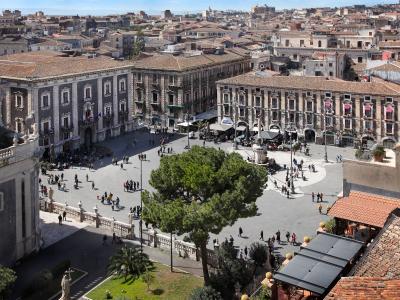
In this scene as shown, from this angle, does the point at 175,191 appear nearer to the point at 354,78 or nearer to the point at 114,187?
the point at 114,187

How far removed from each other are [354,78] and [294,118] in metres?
20.5

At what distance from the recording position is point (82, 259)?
3778cm

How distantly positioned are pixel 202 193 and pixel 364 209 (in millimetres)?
10645

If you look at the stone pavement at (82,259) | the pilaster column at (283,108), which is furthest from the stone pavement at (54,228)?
the pilaster column at (283,108)

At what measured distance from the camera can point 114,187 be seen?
56.7m

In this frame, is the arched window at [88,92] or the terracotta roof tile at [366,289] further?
the arched window at [88,92]

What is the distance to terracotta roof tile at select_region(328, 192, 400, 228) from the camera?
22.8 metres

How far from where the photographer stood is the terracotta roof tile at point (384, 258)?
49.1ft

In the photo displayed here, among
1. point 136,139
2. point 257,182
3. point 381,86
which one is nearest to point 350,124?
point 381,86

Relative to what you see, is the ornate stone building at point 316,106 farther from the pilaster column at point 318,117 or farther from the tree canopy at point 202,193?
the tree canopy at point 202,193

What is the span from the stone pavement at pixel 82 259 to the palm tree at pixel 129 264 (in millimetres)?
951

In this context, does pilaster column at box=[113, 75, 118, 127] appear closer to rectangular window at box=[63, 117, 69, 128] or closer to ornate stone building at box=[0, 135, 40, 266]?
rectangular window at box=[63, 117, 69, 128]

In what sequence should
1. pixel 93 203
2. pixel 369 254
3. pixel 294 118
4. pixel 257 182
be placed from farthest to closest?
pixel 294 118, pixel 93 203, pixel 257 182, pixel 369 254

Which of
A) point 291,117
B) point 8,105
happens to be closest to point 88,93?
point 8,105
